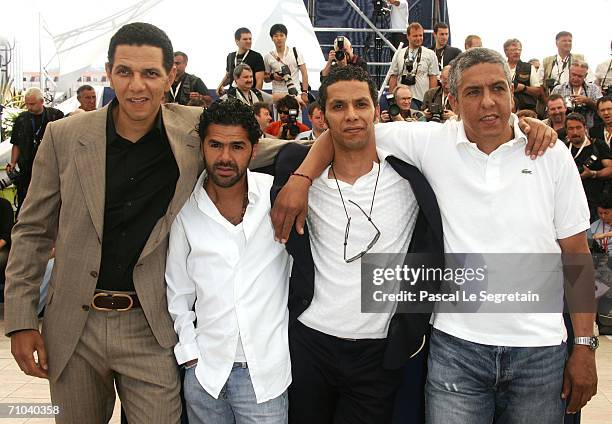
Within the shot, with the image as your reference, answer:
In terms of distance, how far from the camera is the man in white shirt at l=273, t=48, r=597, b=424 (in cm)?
219

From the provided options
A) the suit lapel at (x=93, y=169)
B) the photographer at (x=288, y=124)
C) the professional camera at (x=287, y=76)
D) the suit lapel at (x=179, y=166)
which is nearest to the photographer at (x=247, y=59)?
the professional camera at (x=287, y=76)

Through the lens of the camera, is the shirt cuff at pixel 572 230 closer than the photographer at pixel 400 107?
Yes

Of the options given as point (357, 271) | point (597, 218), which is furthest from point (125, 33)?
point (597, 218)

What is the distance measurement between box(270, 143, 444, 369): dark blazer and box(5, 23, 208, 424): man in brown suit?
43cm

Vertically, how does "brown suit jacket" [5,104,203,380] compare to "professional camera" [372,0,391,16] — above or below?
below

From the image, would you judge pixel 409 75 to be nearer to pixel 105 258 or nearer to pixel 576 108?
pixel 576 108

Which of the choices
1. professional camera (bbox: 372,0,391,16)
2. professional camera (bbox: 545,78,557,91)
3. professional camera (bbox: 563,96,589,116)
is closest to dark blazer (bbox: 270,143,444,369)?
professional camera (bbox: 563,96,589,116)

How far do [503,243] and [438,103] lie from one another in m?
4.81

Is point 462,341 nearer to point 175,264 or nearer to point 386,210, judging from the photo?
point 386,210

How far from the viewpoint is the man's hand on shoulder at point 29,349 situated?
228 cm

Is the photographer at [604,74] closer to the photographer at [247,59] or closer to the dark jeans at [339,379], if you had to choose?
the photographer at [247,59]

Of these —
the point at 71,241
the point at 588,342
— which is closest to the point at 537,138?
the point at 588,342

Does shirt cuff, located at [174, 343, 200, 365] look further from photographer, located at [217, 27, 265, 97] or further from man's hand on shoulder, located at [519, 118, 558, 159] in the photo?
photographer, located at [217, 27, 265, 97]

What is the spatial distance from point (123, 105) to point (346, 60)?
5.13 meters
